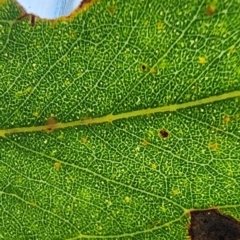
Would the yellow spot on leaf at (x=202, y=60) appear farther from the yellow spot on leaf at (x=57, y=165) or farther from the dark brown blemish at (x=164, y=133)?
the yellow spot on leaf at (x=57, y=165)

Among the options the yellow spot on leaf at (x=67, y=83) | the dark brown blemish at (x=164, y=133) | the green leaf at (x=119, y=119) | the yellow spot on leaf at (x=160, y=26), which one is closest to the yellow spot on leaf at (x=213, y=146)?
the green leaf at (x=119, y=119)

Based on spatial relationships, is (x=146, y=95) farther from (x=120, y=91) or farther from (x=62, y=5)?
(x=62, y=5)

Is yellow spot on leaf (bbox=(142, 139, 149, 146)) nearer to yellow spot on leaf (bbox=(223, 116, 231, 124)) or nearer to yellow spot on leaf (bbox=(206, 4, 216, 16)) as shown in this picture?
yellow spot on leaf (bbox=(223, 116, 231, 124))

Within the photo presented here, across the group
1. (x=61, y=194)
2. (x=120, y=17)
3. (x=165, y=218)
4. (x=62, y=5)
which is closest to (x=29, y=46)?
(x=62, y=5)

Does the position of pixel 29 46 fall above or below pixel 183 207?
above

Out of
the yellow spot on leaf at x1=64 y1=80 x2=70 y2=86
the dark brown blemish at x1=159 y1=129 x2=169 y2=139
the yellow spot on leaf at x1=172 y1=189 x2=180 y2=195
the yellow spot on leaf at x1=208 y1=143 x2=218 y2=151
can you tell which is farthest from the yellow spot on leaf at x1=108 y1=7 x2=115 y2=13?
the yellow spot on leaf at x1=172 y1=189 x2=180 y2=195

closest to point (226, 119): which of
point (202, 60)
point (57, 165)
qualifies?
point (202, 60)
